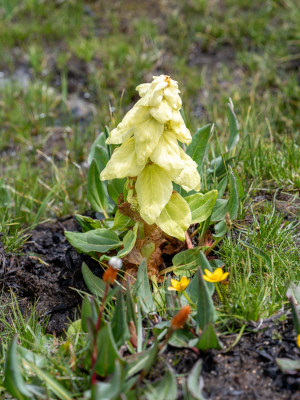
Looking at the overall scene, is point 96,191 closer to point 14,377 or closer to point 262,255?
point 262,255

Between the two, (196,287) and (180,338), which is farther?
(196,287)

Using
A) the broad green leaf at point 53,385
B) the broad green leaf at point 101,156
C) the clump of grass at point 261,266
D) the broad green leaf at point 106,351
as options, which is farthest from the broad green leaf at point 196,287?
the broad green leaf at point 101,156

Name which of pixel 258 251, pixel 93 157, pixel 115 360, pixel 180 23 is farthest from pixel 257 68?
pixel 115 360

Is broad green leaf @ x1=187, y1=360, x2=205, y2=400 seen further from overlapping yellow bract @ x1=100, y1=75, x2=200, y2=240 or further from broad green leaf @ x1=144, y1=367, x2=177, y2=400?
overlapping yellow bract @ x1=100, y1=75, x2=200, y2=240

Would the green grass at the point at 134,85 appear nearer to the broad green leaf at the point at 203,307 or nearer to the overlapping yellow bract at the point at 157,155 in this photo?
the overlapping yellow bract at the point at 157,155

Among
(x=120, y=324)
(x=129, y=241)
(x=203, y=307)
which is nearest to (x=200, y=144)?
(x=129, y=241)

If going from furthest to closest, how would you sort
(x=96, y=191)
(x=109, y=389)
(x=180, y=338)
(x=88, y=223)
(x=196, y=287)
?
(x=96, y=191), (x=88, y=223), (x=196, y=287), (x=180, y=338), (x=109, y=389)

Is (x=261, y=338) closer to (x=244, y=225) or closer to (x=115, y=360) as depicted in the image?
(x=115, y=360)
